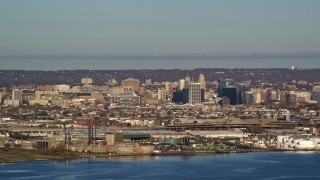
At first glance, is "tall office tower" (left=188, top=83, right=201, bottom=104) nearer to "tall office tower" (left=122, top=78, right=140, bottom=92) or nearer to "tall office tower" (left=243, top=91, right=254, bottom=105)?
"tall office tower" (left=243, top=91, right=254, bottom=105)

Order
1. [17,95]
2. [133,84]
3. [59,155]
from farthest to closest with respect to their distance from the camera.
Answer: [133,84]
[17,95]
[59,155]

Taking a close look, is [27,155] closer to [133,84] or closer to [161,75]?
[133,84]

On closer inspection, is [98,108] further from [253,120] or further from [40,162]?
[40,162]

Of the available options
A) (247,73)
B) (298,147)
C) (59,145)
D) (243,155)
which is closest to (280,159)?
(243,155)

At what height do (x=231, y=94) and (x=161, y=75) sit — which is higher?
(x=161, y=75)

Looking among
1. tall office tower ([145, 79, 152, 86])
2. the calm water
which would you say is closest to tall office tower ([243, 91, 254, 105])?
tall office tower ([145, 79, 152, 86])

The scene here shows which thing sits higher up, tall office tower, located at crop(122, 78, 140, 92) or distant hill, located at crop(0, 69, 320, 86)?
distant hill, located at crop(0, 69, 320, 86)

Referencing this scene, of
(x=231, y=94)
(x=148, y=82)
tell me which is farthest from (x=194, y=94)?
(x=148, y=82)
